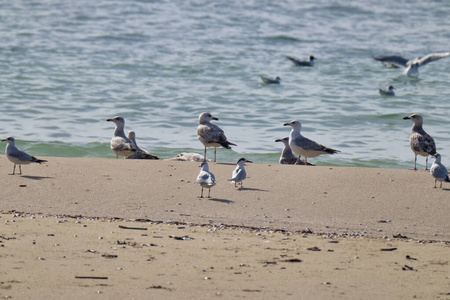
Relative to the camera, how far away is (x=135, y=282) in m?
5.54

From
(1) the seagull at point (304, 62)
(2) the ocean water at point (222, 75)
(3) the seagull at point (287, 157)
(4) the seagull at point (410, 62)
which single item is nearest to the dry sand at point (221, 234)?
(3) the seagull at point (287, 157)

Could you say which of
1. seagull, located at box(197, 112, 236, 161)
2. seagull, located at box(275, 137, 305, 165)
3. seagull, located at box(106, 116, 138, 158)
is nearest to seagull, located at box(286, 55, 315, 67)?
seagull, located at box(275, 137, 305, 165)

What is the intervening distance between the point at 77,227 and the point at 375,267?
296 cm

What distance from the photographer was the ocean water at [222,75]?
47.8 feet

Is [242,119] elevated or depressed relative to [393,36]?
depressed

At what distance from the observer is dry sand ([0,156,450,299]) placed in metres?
5.53

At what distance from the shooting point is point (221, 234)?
A: 7.01 metres

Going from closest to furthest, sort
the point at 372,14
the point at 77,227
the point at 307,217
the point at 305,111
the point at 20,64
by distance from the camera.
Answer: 1. the point at 77,227
2. the point at 307,217
3. the point at 305,111
4. the point at 20,64
5. the point at 372,14

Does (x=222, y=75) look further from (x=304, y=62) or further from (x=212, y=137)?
(x=212, y=137)

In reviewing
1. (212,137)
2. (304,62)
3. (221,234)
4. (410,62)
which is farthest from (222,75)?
(221,234)

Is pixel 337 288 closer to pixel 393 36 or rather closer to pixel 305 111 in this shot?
pixel 305 111

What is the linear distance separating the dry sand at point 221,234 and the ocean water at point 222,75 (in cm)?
358

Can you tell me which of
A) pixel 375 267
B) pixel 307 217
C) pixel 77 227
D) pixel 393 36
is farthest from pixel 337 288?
pixel 393 36

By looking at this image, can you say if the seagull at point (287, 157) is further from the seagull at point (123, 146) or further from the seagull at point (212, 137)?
the seagull at point (123, 146)
